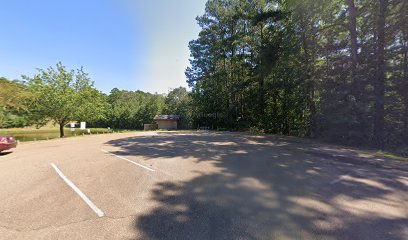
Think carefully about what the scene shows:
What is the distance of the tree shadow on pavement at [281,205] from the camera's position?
113 inches

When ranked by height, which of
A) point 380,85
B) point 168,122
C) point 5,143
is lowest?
point 5,143

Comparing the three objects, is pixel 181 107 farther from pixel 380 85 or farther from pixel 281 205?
pixel 281 205

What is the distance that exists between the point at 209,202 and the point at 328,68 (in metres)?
14.7

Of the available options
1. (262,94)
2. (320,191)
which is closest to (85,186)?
(320,191)

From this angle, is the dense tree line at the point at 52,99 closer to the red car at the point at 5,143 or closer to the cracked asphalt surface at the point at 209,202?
the red car at the point at 5,143

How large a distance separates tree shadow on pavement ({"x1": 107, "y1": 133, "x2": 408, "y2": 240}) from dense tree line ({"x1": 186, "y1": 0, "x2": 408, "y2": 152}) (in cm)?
705

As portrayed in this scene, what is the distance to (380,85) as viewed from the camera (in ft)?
37.2

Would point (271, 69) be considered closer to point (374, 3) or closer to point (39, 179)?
point (374, 3)

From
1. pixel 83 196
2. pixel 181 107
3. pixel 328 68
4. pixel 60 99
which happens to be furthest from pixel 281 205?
pixel 181 107

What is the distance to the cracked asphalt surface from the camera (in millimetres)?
2900

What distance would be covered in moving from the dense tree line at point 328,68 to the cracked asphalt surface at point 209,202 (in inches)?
251

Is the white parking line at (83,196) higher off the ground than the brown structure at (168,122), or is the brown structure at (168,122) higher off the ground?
the brown structure at (168,122)

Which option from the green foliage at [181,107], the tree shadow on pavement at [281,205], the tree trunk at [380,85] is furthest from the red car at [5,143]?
the green foliage at [181,107]

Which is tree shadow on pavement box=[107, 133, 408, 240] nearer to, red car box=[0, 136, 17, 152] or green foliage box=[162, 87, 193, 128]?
red car box=[0, 136, 17, 152]
